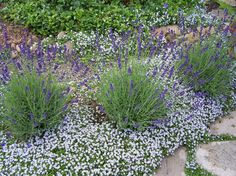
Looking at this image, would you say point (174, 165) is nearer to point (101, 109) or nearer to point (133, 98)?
point (133, 98)

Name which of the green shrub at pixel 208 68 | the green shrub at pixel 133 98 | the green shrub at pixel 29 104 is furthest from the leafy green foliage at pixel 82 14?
the green shrub at pixel 29 104

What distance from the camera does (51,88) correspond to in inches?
133

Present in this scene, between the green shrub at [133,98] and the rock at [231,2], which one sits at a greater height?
the rock at [231,2]

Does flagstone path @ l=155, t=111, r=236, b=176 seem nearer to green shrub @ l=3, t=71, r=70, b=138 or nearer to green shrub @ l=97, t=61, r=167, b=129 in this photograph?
green shrub @ l=97, t=61, r=167, b=129

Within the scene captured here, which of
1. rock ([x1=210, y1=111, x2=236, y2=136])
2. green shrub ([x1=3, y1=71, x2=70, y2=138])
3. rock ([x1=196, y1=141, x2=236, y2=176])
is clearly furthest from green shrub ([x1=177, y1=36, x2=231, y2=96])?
green shrub ([x1=3, y1=71, x2=70, y2=138])

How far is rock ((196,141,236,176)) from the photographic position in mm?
3396

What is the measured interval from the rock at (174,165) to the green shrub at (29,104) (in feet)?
3.86

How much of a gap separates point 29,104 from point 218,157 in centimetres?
203

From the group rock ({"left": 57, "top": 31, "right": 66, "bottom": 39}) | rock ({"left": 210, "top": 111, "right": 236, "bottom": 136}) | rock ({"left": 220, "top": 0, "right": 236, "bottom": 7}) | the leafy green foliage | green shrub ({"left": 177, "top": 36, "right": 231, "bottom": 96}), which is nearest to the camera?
rock ({"left": 210, "top": 111, "right": 236, "bottom": 136})

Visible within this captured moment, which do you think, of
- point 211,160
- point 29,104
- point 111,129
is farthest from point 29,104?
point 211,160

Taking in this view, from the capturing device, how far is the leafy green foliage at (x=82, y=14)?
16.8ft

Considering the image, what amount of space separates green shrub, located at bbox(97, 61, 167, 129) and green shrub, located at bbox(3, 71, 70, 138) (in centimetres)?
52

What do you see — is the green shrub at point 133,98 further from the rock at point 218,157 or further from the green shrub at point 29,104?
the rock at point 218,157

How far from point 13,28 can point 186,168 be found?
3.46 metres
